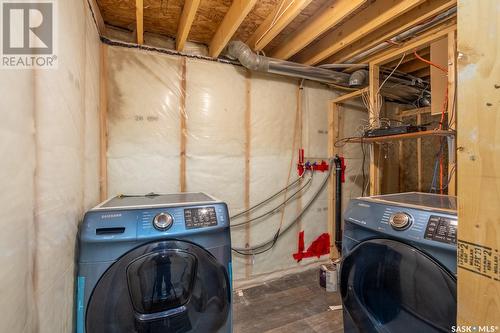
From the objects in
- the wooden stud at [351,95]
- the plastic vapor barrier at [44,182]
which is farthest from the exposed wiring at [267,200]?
the plastic vapor barrier at [44,182]

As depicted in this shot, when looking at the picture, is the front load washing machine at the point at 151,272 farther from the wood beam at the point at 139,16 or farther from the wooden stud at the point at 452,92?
the wooden stud at the point at 452,92

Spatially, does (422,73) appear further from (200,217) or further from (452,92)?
(200,217)

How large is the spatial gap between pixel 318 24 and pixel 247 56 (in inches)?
23.5

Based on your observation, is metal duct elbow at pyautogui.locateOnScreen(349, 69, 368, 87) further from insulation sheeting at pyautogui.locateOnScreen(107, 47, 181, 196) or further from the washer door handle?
the washer door handle

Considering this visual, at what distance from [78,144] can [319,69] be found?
207cm

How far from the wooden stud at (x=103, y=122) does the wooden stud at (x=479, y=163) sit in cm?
199

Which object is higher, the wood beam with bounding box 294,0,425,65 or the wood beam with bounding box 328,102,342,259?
the wood beam with bounding box 294,0,425,65

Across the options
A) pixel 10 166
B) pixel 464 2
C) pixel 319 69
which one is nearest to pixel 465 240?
pixel 464 2

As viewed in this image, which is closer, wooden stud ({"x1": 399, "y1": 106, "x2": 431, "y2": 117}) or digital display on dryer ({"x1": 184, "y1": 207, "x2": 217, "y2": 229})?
digital display on dryer ({"x1": 184, "y1": 207, "x2": 217, "y2": 229})

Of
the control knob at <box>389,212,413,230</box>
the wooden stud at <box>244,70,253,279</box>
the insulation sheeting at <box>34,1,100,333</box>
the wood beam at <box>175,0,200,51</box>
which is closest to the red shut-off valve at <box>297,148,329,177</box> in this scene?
the wooden stud at <box>244,70,253,279</box>

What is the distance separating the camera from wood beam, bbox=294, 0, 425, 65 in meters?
1.57

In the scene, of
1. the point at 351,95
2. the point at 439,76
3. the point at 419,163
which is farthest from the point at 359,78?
the point at 419,163

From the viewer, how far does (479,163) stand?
509mm

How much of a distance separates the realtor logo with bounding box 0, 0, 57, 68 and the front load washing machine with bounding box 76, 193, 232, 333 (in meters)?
0.67
